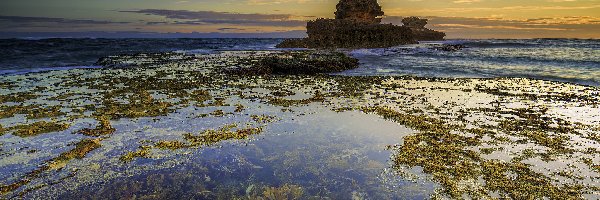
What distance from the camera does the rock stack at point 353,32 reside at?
55469mm

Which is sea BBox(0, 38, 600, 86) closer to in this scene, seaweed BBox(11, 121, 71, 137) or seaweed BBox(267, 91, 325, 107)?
seaweed BBox(267, 91, 325, 107)

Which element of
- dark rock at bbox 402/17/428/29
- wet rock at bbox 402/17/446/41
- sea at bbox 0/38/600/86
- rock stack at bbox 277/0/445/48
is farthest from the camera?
dark rock at bbox 402/17/428/29

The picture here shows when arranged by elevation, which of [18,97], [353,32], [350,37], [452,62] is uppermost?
[353,32]

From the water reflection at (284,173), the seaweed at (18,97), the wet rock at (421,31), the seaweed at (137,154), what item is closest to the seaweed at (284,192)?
the water reflection at (284,173)

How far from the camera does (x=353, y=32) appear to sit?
188 ft

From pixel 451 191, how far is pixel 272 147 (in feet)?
10.9

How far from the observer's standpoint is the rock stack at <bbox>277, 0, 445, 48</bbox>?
55.5 metres

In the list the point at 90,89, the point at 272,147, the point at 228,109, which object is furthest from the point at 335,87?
the point at 90,89

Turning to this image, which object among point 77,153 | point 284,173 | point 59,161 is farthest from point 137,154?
point 284,173

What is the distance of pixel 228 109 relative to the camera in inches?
396

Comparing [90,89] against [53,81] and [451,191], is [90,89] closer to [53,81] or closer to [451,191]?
[53,81]

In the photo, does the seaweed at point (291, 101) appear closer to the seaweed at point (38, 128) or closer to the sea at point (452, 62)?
the seaweed at point (38, 128)

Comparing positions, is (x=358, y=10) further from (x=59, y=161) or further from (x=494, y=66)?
(x=59, y=161)

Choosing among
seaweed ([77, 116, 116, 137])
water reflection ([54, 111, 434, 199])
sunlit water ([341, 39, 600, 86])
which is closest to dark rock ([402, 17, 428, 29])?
sunlit water ([341, 39, 600, 86])
